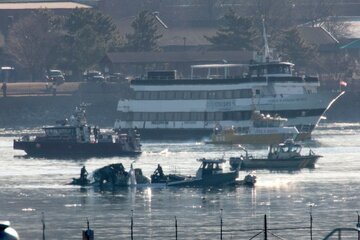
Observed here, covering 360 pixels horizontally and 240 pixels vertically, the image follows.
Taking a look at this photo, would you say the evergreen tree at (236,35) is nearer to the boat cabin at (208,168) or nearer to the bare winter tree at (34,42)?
the bare winter tree at (34,42)

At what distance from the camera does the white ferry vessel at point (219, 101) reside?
14425 centimetres

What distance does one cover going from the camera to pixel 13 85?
170 m

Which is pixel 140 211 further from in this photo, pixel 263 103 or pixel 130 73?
pixel 130 73

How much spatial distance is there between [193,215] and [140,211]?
9.86 feet

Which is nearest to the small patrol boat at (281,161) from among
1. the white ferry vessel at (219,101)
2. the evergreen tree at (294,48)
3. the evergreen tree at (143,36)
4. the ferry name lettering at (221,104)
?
the white ferry vessel at (219,101)

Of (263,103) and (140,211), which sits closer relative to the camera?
(140,211)

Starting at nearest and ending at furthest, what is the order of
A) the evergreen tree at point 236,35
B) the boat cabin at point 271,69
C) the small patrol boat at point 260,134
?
the small patrol boat at point 260,134 → the boat cabin at point 271,69 → the evergreen tree at point 236,35

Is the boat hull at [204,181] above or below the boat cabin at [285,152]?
below

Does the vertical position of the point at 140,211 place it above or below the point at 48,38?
below

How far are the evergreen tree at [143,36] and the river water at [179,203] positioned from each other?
62.5 metres

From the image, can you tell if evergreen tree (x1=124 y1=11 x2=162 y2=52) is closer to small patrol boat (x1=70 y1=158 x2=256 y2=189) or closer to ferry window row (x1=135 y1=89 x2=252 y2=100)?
ferry window row (x1=135 y1=89 x2=252 y2=100)

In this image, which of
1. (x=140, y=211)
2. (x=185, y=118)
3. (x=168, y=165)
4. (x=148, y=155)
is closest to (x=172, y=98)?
(x=185, y=118)

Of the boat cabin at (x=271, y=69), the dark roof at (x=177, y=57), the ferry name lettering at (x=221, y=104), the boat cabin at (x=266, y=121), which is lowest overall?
the boat cabin at (x=266, y=121)

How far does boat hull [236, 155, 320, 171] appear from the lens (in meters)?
103
